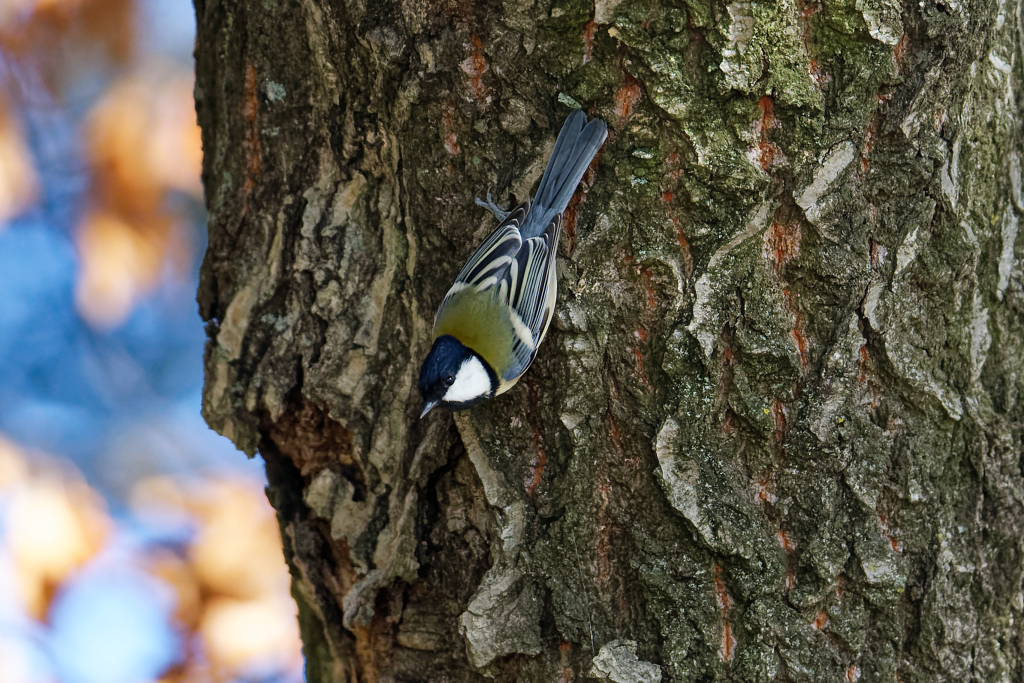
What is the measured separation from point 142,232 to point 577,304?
1975 millimetres

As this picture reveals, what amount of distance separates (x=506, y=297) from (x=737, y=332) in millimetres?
770

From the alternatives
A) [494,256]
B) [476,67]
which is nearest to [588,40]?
[476,67]

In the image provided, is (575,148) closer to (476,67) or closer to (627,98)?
→ (627,98)

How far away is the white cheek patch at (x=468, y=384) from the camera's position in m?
1.69

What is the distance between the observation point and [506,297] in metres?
2.06

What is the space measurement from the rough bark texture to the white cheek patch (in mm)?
78

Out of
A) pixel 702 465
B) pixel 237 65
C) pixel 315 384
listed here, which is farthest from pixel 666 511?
pixel 237 65

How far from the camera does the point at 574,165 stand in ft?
4.88

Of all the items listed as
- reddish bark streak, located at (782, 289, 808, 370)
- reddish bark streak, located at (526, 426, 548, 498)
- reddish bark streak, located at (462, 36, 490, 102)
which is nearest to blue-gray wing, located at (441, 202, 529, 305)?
reddish bark streak, located at (462, 36, 490, 102)

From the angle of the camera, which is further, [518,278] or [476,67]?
[518,278]

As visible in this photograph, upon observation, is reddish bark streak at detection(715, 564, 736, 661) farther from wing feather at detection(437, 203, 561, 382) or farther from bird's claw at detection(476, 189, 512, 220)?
bird's claw at detection(476, 189, 512, 220)

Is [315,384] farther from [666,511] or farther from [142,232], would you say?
[142,232]

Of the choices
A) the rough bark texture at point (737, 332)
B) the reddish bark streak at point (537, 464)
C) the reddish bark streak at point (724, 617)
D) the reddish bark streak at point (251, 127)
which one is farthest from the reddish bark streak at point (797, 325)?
the reddish bark streak at point (251, 127)

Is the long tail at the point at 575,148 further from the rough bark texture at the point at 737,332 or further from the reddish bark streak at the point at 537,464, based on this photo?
the reddish bark streak at the point at 537,464
